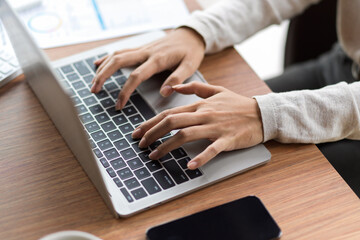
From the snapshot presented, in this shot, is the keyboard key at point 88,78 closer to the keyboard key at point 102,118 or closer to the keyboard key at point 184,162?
the keyboard key at point 102,118

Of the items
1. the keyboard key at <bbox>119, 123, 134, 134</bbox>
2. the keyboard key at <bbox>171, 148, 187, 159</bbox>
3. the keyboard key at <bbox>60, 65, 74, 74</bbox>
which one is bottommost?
the keyboard key at <bbox>171, 148, 187, 159</bbox>

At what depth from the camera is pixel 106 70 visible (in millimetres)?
860

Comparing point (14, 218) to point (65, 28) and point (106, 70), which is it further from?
point (65, 28)

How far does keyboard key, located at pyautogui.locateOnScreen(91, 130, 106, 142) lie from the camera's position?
2.57 ft

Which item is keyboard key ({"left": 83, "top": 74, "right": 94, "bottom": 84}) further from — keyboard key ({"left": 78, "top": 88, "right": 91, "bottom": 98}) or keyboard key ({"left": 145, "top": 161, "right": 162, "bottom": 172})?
keyboard key ({"left": 145, "top": 161, "right": 162, "bottom": 172})

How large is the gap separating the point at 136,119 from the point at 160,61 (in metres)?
0.13

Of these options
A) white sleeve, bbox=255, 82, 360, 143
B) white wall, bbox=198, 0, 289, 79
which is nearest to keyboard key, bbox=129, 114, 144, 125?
white sleeve, bbox=255, 82, 360, 143

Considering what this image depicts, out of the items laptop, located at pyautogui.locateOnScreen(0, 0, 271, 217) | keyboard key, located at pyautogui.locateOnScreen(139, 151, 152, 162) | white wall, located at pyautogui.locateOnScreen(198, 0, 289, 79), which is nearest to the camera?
laptop, located at pyautogui.locateOnScreen(0, 0, 271, 217)

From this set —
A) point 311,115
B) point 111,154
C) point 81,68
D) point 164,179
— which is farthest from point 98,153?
point 311,115

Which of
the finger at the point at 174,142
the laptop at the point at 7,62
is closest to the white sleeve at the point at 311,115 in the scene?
A: the finger at the point at 174,142

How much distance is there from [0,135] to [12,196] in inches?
5.4

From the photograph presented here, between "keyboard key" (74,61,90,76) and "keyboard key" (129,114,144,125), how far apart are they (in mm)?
153

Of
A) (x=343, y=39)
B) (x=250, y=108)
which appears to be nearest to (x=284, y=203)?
(x=250, y=108)

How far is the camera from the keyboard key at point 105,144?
2.52 feet
